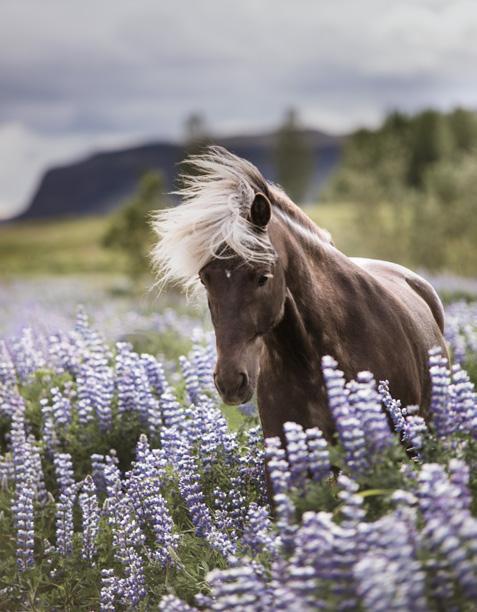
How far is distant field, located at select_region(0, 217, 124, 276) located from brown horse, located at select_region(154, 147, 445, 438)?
41201mm

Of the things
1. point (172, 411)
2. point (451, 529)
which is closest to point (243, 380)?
point (451, 529)

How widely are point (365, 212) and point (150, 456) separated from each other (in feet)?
93.4

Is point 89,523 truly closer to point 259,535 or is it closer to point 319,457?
point 259,535

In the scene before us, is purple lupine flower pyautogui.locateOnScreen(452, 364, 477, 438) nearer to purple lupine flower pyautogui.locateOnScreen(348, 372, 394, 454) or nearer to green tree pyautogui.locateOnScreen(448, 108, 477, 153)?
purple lupine flower pyautogui.locateOnScreen(348, 372, 394, 454)

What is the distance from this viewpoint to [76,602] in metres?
4.79

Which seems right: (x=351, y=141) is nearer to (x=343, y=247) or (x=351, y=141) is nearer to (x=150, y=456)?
(x=343, y=247)

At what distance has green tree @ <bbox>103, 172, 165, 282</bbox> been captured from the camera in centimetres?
3281

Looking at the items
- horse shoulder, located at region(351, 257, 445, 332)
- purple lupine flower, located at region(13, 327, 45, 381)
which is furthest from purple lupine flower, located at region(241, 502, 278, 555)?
purple lupine flower, located at region(13, 327, 45, 381)

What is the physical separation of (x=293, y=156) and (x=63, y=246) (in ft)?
102

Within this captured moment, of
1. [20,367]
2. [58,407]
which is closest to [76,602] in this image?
[58,407]

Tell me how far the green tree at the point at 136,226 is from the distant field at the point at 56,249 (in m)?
11.4

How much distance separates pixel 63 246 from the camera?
77188mm

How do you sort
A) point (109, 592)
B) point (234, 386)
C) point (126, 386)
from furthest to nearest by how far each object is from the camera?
1. point (126, 386)
2. point (109, 592)
3. point (234, 386)

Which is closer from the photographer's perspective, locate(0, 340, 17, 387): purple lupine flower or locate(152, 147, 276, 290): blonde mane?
locate(152, 147, 276, 290): blonde mane
